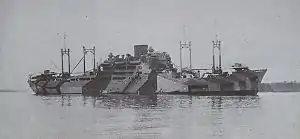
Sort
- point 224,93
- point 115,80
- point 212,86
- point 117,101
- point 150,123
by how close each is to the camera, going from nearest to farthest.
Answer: point 150,123, point 117,101, point 224,93, point 115,80, point 212,86

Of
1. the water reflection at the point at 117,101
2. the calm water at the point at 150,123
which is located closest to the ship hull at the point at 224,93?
the water reflection at the point at 117,101

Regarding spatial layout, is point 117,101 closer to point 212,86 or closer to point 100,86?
point 100,86

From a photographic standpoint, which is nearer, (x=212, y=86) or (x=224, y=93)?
(x=224, y=93)

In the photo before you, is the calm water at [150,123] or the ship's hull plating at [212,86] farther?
the ship's hull plating at [212,86]

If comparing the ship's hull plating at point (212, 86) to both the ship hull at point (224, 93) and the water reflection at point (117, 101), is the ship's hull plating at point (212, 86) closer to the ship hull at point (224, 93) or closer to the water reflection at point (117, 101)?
the ship hull at point (224, 93)

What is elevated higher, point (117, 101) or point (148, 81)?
point (148, 81)

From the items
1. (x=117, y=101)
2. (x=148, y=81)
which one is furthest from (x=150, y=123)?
(x=148, y=81)

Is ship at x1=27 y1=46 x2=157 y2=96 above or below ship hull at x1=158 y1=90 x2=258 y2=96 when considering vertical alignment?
above

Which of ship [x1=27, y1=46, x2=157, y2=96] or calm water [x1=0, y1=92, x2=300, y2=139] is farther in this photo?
ship [x1=27, y1=46, x2=157, y2=96]

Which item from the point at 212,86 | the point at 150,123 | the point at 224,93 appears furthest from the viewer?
the point at 212,86

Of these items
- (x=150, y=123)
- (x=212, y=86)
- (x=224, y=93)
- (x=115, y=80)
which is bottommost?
(x=150, y=123)

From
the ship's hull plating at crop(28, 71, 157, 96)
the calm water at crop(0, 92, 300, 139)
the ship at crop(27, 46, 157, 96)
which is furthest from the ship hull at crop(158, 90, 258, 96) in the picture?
the calm water at crop(0, 92, 300, 139)

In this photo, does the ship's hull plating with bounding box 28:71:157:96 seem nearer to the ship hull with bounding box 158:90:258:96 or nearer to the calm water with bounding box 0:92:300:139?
the ship hull with bounding box 158:90:258:96
